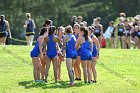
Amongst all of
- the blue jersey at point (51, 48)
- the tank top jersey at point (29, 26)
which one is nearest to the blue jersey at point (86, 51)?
the blue jersey at point (51, 48)

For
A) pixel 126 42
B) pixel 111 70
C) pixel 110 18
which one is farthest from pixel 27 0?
pixel 111 70

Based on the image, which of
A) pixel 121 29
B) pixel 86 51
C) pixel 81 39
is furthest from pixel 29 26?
pixel 81 39

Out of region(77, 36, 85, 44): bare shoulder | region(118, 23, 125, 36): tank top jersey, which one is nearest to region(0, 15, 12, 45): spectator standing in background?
region(118, 23, 125, 36): tank top jersey

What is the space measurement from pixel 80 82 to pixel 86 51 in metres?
1.23

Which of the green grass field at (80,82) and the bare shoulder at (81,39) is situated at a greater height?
the bare shoulder at (81,39)

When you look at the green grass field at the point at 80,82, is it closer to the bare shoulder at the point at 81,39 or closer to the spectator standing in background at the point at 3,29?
the bare shoulder at the point at 81,39

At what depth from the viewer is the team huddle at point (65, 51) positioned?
763 inches

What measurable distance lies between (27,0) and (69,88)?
174 ft

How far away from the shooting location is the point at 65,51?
1948cm

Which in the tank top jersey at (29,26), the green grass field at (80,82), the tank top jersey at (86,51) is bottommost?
the green grass field at (80,82)

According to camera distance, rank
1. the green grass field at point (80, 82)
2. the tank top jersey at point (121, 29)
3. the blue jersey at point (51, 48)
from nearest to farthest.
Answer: the green grass field at point (80, 82)
the blue jersey at point (51, 48)
the tank top jersey at point (121, 29)

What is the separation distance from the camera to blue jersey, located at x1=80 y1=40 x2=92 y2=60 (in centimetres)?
1970

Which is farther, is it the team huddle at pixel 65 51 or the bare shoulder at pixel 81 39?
the bare shoulder at pixel 81 39

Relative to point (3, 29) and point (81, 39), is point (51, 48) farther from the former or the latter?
point (3, 29)
